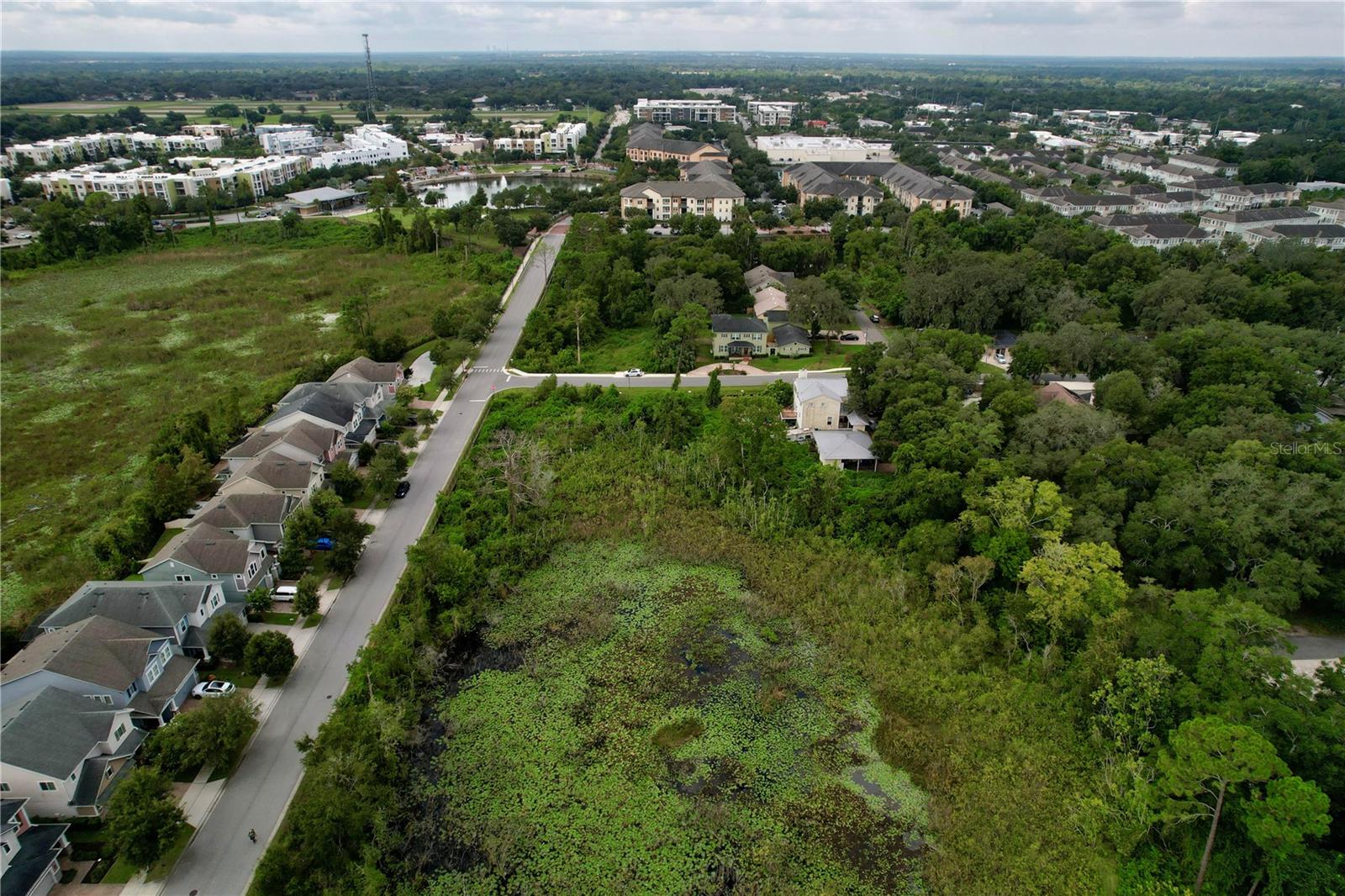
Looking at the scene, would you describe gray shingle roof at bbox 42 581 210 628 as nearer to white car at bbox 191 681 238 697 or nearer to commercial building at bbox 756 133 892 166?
white car at bbox 191 681 238 697

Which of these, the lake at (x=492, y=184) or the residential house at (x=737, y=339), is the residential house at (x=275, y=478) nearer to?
the residential house at (x=737, y=339)

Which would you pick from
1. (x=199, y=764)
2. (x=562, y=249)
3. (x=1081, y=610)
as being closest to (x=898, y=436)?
(x=1081, y=610)

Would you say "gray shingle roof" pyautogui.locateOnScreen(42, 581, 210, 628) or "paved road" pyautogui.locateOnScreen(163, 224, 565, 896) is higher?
"gray shingle roof" pyautogui.locateOnScreen(42, 581, 210, 628)

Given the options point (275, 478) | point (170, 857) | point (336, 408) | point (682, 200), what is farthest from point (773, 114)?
point (170, 857)

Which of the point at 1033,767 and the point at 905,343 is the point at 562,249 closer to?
the point at 905,343

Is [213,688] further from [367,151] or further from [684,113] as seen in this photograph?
[684,113]

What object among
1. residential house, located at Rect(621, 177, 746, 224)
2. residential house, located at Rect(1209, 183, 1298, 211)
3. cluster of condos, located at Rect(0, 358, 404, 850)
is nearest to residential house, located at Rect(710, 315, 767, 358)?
cluster of condos, located at Rect(0, 358, 404, 850)
